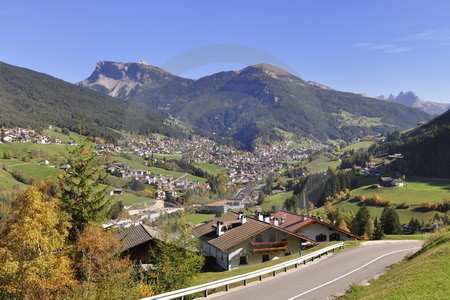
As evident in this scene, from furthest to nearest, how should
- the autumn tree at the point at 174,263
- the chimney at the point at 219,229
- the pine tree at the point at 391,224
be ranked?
the pine tree at the point at 391,224
the chimney at the point at 219,229
the autumn tree at the point at 174,263

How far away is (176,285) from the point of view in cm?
1753

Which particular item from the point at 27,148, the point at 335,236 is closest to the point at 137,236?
the point at 335,236

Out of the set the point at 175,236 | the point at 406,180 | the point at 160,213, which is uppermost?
the point at 175,236

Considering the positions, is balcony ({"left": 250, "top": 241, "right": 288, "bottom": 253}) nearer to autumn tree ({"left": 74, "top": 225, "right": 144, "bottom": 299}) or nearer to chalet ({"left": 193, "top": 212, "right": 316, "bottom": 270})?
chalet ({"left": 193, "top": 212, "right": 316, "bottom": 270})

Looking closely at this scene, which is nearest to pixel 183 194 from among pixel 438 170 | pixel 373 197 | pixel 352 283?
pixel 373 197

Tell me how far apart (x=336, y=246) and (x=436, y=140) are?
155m

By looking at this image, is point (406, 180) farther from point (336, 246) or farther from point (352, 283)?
point (352, 283)

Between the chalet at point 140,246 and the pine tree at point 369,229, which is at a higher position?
the chalet at point 140,246

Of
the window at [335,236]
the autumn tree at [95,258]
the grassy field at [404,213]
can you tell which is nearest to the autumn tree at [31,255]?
the autumn tree at [95,258]

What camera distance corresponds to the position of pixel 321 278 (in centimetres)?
1827

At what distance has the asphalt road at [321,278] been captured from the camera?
15.4 m

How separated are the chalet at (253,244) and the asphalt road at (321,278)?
9243mm

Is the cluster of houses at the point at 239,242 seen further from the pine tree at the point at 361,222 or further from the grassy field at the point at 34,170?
the grassy field at the point at 34,170

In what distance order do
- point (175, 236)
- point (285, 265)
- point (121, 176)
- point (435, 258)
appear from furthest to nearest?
1. point (121, 176)
2. point (175, 236)
3. point (285, 265)
4. point (435, 258)
